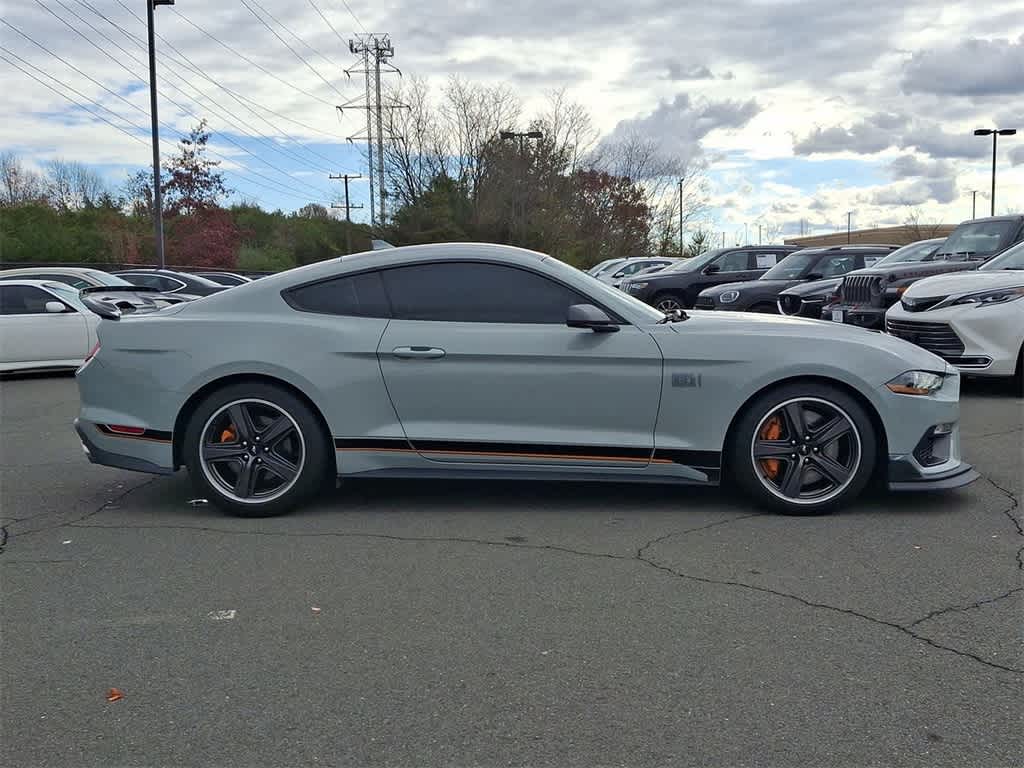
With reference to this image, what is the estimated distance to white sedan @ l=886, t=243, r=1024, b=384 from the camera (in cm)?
943

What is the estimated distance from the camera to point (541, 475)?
5.36 meters

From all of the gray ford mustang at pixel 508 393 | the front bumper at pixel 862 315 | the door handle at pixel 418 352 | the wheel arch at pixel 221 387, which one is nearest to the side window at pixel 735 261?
the front bumper at pixel 862 315

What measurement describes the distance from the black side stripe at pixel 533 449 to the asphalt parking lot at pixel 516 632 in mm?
312

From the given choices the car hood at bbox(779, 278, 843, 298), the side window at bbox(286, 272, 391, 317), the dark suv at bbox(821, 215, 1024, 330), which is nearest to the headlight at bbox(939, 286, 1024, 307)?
the dark suv at bbox(821, 215, 1024, 330)

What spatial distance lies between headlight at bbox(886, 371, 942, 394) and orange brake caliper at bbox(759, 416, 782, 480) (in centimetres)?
60

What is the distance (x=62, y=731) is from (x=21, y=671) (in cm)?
55

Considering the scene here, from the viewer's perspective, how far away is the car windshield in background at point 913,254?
14.0 meters

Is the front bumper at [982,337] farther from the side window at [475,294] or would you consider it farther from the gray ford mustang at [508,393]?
the side window at [475,294]

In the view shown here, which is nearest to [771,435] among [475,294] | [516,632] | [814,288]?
[475,294]

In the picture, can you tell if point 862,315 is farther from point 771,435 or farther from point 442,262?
point 442,262

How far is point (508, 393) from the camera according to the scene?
5301mm

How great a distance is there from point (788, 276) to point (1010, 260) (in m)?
6.75

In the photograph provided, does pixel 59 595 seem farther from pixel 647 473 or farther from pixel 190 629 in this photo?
pixel 647 473

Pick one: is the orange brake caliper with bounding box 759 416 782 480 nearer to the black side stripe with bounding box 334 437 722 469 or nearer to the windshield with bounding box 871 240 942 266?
the black side stripe with bounding box 334 437 722 469
